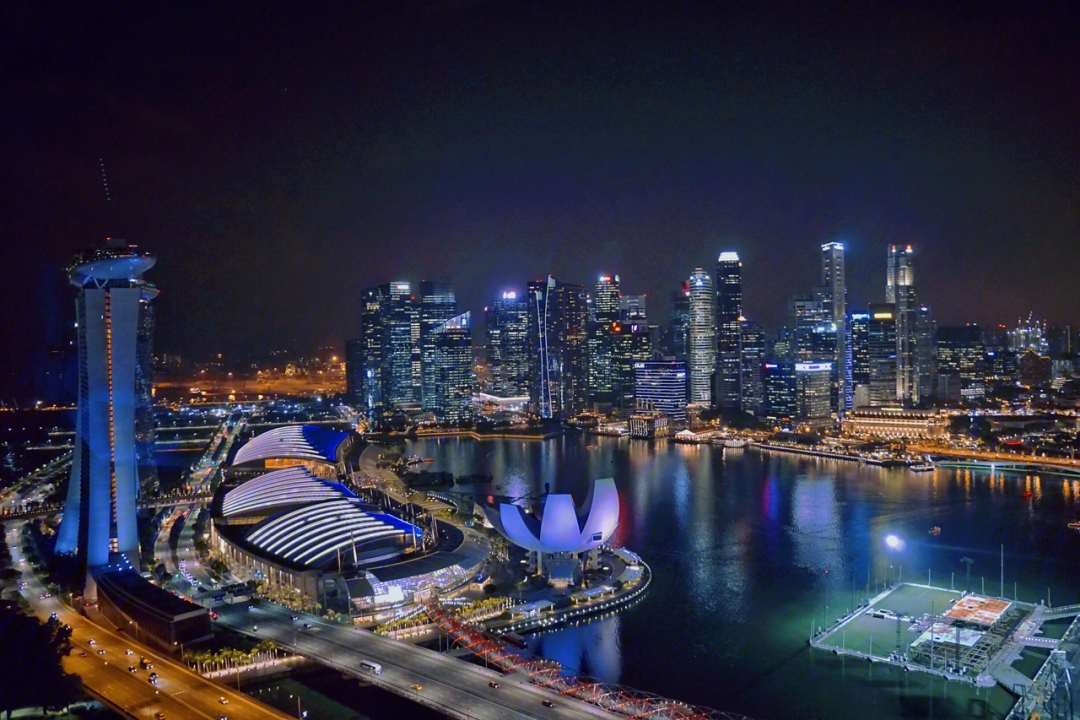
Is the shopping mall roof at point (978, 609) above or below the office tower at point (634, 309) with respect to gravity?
below

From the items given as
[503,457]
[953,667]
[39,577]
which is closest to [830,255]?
[503,457]

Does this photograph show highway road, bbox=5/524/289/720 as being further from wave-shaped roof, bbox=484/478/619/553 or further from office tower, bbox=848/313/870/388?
office tower, bbox=848/313/870/388

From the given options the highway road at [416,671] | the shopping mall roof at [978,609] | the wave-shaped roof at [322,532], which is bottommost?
the shopping mall roof at [978,609]

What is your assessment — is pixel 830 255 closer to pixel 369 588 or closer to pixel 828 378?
pixel 828 378

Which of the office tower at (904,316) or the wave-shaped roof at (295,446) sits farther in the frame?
the office tower at (904,316)

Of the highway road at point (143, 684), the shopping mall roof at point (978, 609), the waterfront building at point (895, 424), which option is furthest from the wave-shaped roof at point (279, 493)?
the waterfront building at point (895, 424)

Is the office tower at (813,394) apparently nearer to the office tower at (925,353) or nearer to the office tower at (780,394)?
the office tower at (780,394)

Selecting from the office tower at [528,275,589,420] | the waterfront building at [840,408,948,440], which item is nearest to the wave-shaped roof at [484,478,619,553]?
the waterfront building at [840,408,948,440]

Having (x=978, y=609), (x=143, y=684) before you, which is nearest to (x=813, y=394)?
(x=978, y=609)
